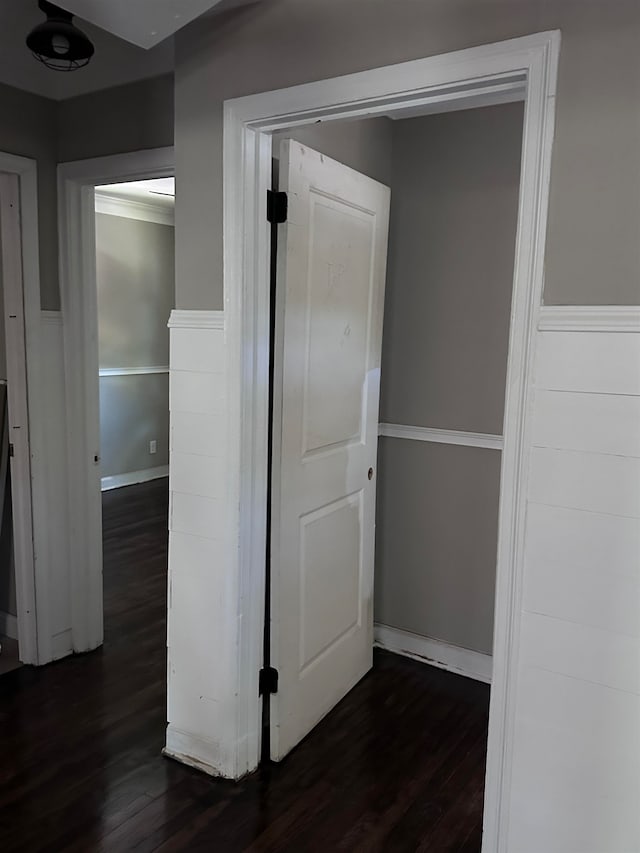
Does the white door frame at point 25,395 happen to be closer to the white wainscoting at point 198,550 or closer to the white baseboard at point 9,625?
the white baseboard at point 9,625

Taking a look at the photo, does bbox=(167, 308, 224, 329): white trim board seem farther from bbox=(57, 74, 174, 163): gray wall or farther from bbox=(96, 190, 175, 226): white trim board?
bbox=(96, 190, 175, 226): white trim board

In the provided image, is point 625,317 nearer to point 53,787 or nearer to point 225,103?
point 225,103

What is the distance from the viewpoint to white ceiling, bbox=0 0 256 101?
2.23 meters

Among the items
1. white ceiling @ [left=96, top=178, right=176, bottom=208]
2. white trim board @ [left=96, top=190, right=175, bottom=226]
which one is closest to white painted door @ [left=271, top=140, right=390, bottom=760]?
white ceiling @ [left=96, top=178, right=176, bottom=208]

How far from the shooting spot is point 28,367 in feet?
8.98

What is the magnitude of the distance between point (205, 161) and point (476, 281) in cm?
125

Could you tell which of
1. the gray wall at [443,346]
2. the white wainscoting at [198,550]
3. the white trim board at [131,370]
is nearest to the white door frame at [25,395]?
the white wainscoting at [198,550]

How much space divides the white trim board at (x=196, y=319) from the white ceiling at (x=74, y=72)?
0.94 metres

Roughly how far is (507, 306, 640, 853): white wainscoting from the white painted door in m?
0.93

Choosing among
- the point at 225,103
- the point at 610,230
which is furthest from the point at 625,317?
the point at 225,103

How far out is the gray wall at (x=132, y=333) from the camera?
590 centimetres

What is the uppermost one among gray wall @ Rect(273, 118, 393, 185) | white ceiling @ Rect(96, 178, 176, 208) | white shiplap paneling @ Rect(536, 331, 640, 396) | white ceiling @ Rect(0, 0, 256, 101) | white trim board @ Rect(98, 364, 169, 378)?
white ceiling @ Rect(96, 178, 176, 208)

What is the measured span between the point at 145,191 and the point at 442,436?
3835 mm

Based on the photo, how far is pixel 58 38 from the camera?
6.41ft
